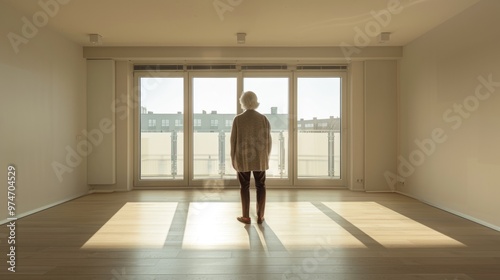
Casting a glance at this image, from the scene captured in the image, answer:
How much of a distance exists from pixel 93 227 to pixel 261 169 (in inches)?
74.6

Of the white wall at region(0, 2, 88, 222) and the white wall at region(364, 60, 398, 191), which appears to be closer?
the white wall at region(0, 2, 88, 222)

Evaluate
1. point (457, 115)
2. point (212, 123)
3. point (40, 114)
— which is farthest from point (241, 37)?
point (457, 115)

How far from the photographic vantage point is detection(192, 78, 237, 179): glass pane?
586 centimetres

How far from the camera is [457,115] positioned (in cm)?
395

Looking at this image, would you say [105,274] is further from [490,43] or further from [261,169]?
[490,43]

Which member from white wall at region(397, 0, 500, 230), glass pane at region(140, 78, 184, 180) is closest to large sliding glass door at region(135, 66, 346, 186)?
glass pane at region(140, 78, 184, 180)

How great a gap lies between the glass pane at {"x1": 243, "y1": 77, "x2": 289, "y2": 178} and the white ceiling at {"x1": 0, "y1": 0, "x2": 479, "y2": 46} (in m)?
0.86

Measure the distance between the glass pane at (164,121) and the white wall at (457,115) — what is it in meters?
4.03

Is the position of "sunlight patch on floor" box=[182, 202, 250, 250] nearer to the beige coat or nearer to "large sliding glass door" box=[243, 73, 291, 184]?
the beige coat

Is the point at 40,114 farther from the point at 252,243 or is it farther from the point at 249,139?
the point at 252,243

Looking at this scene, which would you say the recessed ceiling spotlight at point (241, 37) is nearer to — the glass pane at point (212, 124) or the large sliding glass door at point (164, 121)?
the glass pane at point (212, 124)

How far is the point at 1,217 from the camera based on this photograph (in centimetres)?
340

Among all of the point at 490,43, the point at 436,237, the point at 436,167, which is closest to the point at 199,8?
the point at 490,43

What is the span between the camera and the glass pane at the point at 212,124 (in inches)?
231
